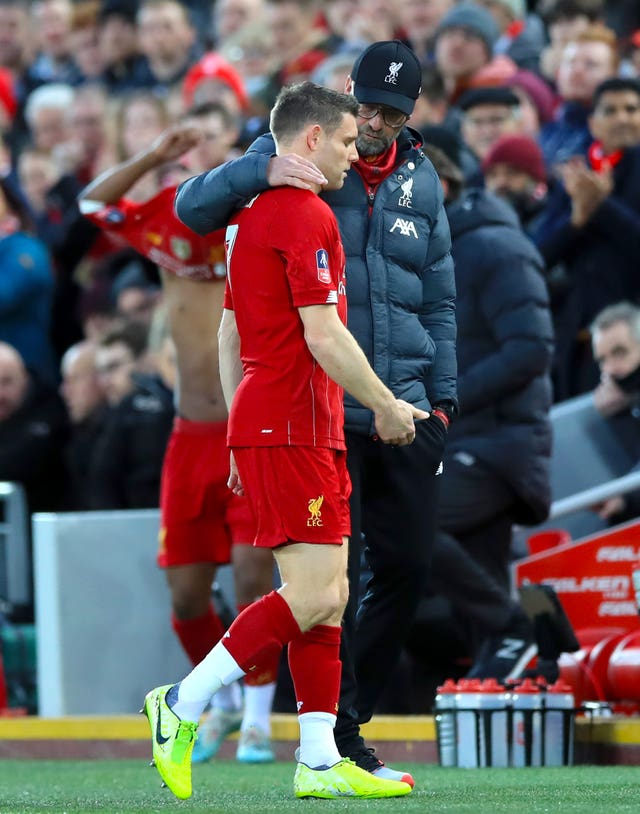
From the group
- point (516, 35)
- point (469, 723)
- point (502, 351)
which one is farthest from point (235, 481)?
point (516, 35)

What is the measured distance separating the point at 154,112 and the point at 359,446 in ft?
Answer: 24.8

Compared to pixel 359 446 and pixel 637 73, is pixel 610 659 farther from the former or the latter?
pixel 637 73

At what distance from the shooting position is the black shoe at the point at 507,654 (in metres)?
7.71

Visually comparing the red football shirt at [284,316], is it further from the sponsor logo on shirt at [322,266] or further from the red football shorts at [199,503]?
the red football shorts at [199,503]

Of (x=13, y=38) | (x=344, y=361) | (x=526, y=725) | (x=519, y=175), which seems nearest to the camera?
(x=344, y=361)

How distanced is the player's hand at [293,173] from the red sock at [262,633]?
46.5 inches

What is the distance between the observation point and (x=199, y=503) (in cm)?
763

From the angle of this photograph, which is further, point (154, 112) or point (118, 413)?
point (154, 112)

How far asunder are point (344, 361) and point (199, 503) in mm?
2726

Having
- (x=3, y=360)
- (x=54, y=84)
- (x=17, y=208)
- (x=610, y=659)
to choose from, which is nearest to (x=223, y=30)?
(x=54, y=84)

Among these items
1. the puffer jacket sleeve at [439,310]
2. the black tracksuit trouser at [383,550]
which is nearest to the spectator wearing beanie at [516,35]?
the puffer jacket sleeve at [439,310]

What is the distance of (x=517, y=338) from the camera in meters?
7.84

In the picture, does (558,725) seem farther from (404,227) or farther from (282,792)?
(404,227)

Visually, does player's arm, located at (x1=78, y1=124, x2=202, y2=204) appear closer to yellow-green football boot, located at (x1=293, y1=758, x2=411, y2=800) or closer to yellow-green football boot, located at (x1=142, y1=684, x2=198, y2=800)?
yellow-green football boot, located at (x1=142, y1=684, x2=198, y2=800)
